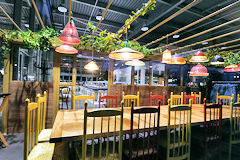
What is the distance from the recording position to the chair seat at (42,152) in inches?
50.3

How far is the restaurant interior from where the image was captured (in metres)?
1.43

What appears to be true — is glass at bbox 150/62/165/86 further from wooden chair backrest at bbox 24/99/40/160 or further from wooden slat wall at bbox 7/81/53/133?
wooden chair backrest at bbox 24/99/40/160

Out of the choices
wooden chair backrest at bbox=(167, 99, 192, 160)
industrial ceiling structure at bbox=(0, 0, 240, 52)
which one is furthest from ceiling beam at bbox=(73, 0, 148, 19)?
wooden chair backrest at bbox=(167, 99, 192, 160)

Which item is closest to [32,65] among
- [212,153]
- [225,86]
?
[212,153]

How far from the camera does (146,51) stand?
3.93 m

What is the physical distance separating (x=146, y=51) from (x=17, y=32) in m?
3.31

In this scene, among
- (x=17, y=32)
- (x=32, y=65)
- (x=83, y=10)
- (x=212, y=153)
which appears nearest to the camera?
(x=212, y=153)

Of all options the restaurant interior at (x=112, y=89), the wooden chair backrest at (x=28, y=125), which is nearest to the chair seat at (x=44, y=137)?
the restaurant interior at (x=112, y=89)

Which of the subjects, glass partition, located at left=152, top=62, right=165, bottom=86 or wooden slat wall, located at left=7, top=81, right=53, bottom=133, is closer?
wooden slat wall, located at left=7, top=81, right=53, bottom=133

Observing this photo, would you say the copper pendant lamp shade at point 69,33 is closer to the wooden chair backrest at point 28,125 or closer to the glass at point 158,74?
the wooden chair backrest at point 28,125

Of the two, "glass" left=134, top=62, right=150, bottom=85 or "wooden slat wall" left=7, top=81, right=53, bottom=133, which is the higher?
"glass" left=134, top=62, right=150, bottom=85

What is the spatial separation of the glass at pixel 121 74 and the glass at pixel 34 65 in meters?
1.85

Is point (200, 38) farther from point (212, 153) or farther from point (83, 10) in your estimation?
point (212, 153)

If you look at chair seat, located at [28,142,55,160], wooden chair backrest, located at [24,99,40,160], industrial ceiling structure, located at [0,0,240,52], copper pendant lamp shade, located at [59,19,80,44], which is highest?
industrial ceiling structure, located at [0,0,240,52]
